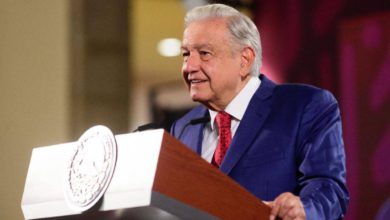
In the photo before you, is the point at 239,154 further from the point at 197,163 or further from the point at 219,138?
the point at 197,163

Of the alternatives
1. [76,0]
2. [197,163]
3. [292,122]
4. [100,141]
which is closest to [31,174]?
[100,141]

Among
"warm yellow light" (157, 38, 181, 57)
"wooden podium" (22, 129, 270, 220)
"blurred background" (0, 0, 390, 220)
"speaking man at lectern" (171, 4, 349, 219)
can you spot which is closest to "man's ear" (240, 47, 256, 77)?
"speaking man at lectern" (171, 4, 349, 219)

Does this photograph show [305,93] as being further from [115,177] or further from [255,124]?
[115,177]

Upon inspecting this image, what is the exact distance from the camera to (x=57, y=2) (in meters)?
3.52

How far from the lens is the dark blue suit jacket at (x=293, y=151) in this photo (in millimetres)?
1632

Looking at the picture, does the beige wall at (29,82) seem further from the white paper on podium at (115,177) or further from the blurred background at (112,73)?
the white paper on podium at (115,177)

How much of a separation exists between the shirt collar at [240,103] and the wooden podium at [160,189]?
0.43m

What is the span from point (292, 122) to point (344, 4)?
1.91 meters

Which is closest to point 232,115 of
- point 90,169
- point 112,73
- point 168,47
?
point 90,169

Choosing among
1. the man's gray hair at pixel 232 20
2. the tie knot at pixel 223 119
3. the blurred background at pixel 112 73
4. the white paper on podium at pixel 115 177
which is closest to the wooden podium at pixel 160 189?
the white paper on podium at pixel 115 177

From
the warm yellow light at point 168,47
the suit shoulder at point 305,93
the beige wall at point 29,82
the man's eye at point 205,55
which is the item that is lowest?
the warm yellow light at point 168,47

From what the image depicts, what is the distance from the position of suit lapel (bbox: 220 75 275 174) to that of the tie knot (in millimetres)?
59

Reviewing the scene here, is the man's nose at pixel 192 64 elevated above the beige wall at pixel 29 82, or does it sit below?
above

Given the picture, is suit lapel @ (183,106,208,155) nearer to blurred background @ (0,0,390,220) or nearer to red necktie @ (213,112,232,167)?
red necktie @ (213,112,232,167)
